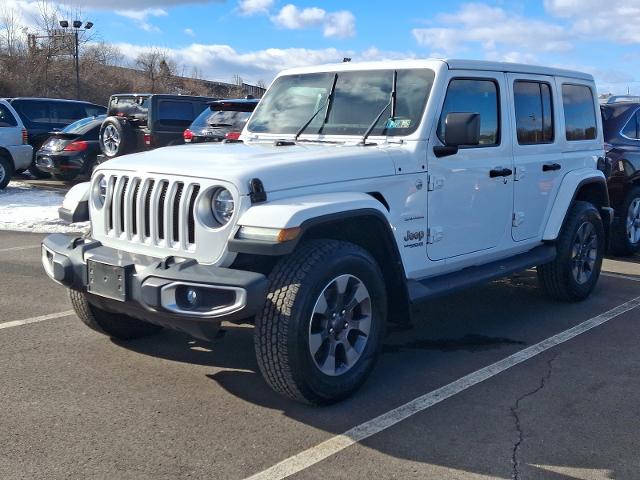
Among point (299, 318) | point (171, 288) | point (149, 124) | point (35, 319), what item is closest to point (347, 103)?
point (299, 318)

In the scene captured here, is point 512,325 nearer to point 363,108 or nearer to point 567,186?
point 567,186

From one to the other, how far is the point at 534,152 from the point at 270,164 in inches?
108

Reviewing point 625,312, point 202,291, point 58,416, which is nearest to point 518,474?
point 202,291

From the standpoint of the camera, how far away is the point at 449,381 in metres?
4.59

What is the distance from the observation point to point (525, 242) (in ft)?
19.5

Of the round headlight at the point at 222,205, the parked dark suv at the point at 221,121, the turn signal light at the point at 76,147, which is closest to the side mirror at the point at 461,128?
the round headlight at the point at 222,205

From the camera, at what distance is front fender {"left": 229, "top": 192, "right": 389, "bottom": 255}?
12.1ft

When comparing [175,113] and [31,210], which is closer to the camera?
[31,210]

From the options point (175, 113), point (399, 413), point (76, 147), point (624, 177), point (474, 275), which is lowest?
point (399, 413)

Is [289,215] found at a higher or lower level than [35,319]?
higher

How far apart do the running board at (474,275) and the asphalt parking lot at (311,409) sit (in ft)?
1.63

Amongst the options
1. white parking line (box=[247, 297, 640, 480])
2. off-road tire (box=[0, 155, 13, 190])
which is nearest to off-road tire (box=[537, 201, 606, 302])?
white parking line (box=[247, 297, 640, 480])

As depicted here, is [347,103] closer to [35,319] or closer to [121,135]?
[35,319]

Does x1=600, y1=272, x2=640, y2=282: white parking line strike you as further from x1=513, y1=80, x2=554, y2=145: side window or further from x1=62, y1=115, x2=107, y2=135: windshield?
x1=62, y1=115, x2=107, y2=135: windshield
